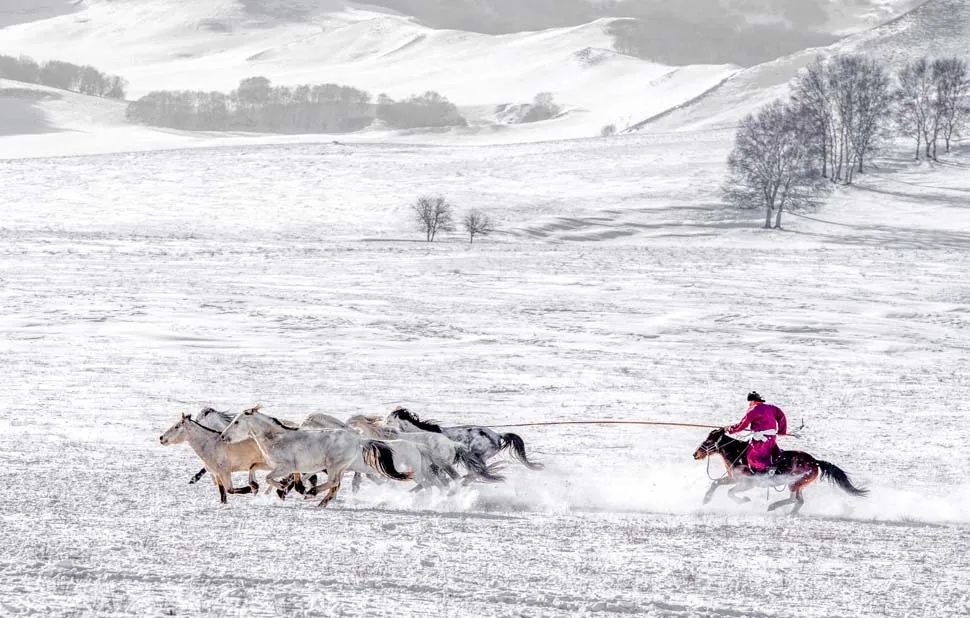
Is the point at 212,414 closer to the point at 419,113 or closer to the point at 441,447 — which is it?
the point at 441,447

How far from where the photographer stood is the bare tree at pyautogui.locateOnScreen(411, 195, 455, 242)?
2084 inches

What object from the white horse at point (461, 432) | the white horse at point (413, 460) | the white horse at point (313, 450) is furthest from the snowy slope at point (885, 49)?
the white horse at point (313, 450)

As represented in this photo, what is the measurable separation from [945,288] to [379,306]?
20.3 meters

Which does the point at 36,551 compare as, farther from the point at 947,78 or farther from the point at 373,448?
the point at 947,78

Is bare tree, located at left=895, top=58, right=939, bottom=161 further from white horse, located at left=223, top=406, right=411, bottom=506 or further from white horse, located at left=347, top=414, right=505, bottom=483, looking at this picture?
white horse, located at left=223, top=406, right=411, bottom=506

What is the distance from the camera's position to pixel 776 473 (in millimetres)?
11484

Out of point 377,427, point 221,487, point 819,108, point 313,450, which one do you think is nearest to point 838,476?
point 377,427

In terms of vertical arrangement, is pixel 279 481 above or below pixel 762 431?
below

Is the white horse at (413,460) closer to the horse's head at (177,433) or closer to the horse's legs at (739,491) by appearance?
the horse's head at (177,433)

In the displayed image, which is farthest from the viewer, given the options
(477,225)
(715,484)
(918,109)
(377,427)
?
(918,109)

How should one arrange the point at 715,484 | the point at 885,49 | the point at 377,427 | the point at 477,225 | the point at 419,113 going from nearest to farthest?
the point at 377,427, the point at 715,484, the point at 477,225, the point at 885,49, the point at 419,113

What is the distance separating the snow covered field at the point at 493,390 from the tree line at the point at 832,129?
10.2 ft

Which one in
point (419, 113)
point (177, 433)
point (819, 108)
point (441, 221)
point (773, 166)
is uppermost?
point (419, 113)

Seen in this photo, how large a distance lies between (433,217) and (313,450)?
142 feet
